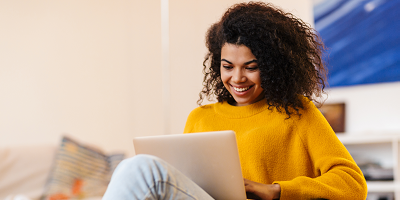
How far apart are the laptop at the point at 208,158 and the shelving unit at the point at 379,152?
1.91 m

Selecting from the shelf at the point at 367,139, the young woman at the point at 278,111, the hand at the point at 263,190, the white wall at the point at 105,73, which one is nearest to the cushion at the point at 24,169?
the white wall at the point at 105,73

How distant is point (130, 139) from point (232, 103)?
155 cm

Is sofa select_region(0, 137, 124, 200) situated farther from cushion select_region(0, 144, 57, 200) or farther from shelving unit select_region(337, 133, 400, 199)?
shelving unit select_region(337, 133, 400, 199)

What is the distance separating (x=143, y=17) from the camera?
2.89 meters

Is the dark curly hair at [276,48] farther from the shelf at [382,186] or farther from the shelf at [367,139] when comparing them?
the shelf at [382,186]

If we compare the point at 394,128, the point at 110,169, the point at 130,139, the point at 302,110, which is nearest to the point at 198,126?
the point at 302,110

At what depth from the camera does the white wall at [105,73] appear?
2.39 m

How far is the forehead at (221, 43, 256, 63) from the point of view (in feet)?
4.07

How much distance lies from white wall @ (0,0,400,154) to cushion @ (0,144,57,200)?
0.35 meters

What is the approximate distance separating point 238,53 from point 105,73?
167 centimetres

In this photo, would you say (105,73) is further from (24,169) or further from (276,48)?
(276,48)

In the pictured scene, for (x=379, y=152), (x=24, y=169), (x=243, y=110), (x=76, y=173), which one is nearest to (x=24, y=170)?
(x=24, y=169)

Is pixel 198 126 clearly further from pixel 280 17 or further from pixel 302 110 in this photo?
pixel 280 17

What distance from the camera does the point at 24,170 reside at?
2010 mm
